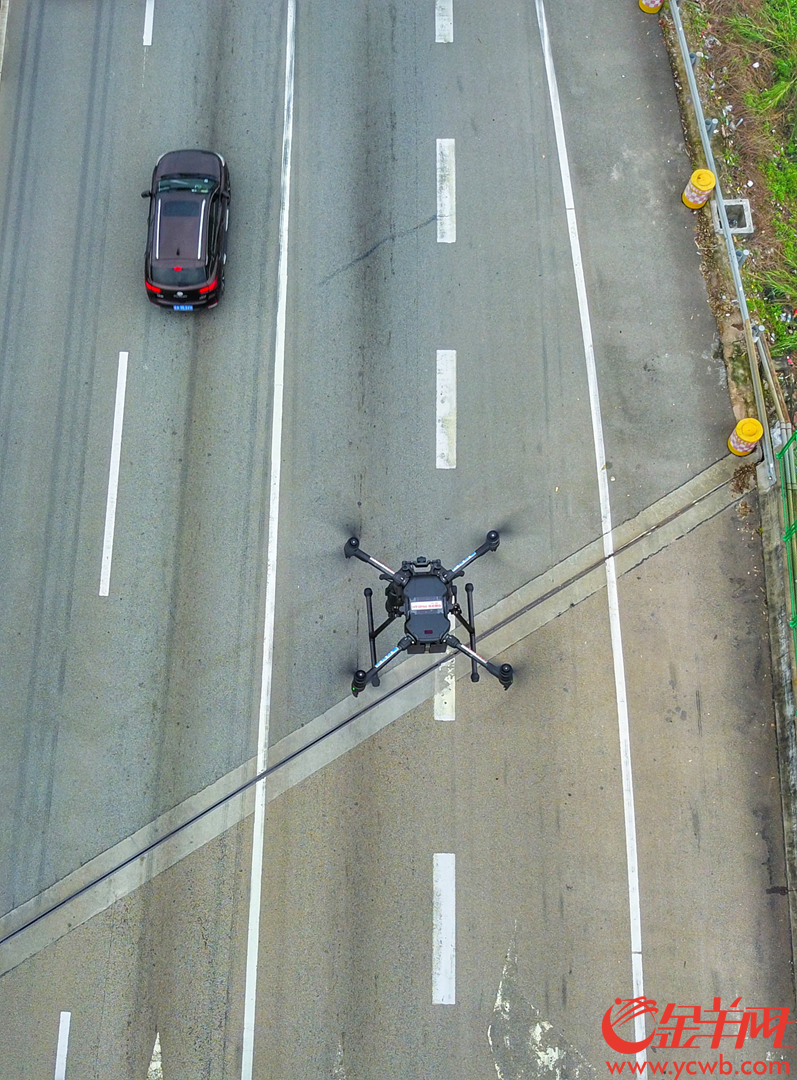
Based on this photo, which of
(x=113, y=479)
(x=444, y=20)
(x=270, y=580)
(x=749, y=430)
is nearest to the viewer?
(x=749, y=430)

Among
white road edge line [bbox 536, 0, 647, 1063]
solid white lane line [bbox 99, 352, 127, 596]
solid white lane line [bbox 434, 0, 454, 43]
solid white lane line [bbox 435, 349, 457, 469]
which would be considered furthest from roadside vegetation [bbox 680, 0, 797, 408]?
solid white lane line [bbox 99, 352, 127, 596]

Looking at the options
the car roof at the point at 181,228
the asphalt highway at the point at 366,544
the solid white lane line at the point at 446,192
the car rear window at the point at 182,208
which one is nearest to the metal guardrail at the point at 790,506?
the asphalt highway at the point at 366,544

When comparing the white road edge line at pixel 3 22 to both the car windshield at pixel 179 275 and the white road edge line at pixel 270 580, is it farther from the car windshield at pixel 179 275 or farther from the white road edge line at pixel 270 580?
the car windshield at pixel 179 275

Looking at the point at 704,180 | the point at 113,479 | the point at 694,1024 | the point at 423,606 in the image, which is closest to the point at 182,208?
the point at 113,479

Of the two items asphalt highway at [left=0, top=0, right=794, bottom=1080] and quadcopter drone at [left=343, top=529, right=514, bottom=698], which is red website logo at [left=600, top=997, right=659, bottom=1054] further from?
quadcopter drone at [left=343, top=529, right=514, bottom=698]

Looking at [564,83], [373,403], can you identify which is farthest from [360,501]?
[564,83]

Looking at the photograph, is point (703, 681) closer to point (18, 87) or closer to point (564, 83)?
point (564, 83)

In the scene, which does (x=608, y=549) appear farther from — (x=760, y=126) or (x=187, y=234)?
(x=187, y=234)

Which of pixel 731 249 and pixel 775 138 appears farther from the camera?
pixel 775 138
